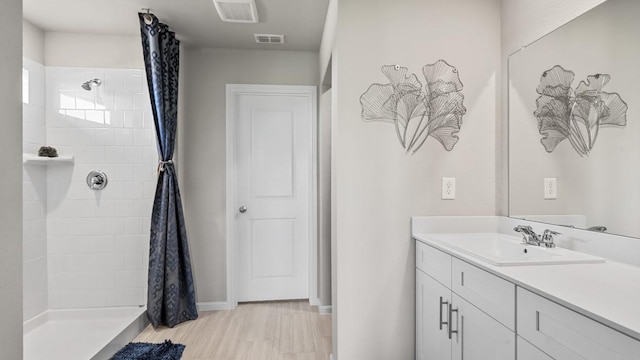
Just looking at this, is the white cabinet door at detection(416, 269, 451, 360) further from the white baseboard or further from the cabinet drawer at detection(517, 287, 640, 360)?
the white baseboard

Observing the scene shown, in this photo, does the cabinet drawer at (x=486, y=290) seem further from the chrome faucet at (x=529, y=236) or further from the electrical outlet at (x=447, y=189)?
the electrical outlet at (x=447, y=189)

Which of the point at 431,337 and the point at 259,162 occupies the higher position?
A: the point at 259,162

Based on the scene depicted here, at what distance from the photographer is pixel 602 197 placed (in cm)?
142

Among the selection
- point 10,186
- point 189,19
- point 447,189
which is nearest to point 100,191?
point 189,19

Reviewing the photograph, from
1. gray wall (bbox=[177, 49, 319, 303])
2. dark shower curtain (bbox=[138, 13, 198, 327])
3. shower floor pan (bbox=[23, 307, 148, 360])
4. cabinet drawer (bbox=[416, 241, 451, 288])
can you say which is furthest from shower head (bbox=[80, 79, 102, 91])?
cabinet drawer (bbox=[416, 241, 451, 288])

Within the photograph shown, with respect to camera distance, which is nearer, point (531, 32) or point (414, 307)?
point (531, 32)

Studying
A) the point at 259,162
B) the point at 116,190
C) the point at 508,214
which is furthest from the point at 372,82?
the point at 116,190

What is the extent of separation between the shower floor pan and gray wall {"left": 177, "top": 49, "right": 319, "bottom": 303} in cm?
67

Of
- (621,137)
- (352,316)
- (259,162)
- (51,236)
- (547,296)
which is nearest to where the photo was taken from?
(547,296)

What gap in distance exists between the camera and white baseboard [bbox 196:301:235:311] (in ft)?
10.4

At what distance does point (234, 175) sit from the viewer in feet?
10.6

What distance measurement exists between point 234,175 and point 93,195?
121 centimetres

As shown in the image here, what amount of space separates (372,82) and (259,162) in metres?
1.68

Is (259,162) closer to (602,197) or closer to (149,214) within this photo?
(149,214)
